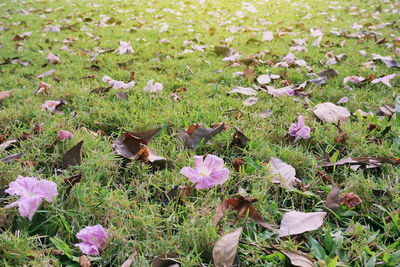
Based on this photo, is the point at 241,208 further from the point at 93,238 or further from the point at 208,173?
the point at 93,238

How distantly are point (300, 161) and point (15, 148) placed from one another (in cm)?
158

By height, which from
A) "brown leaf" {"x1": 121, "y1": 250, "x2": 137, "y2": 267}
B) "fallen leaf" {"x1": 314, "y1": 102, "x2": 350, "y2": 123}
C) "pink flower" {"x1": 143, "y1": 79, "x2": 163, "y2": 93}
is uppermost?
"fallen leaf" {"x1": 314, "y1": 102, "x2": 350, "y2": 123}

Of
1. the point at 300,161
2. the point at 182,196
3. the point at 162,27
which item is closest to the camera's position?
the point at 182,196

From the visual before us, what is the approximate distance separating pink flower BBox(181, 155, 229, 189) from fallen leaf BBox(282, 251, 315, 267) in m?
0.43

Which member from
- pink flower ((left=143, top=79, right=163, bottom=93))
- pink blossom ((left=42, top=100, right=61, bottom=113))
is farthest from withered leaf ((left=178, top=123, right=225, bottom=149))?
pink blossom ((left=42, top=100, right=61, bottom=113))

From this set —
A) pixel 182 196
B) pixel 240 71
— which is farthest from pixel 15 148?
pixel 240 71

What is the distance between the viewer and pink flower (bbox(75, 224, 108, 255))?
3.79 feet

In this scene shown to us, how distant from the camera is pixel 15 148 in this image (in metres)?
1.83

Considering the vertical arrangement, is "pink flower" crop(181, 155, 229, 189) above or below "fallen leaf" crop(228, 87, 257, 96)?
above

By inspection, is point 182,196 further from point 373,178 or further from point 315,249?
point 373,178

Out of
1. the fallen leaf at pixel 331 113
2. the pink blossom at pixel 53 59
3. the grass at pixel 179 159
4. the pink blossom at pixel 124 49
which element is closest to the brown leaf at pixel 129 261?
A: the grass at pixel 179 159

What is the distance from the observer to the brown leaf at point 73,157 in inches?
63.1

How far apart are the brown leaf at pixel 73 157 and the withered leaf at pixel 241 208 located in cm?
76

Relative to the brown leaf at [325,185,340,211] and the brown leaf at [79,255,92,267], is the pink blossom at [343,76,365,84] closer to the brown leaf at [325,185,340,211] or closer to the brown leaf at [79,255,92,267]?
the brown leaf at [325,185,340,211]
